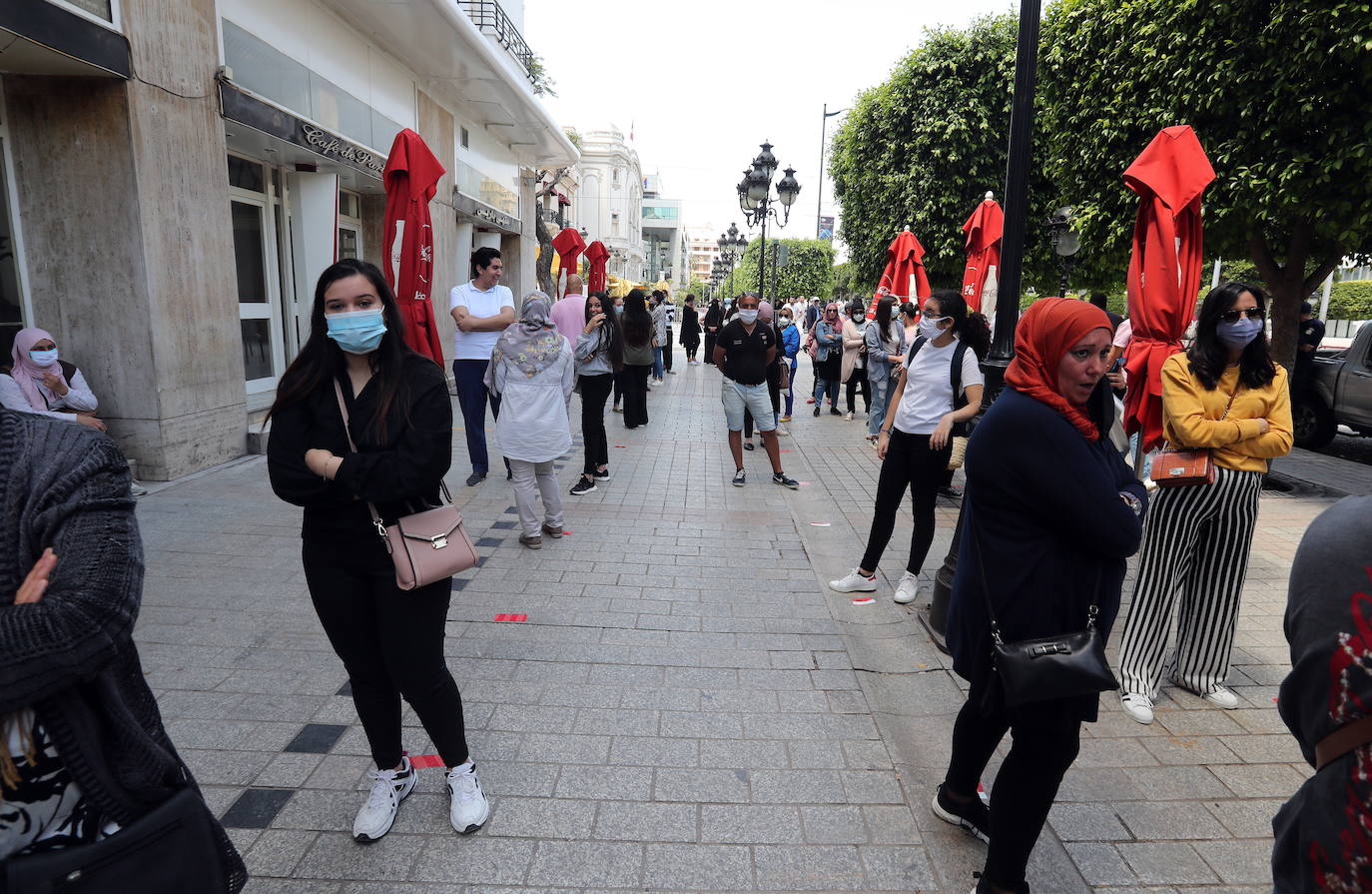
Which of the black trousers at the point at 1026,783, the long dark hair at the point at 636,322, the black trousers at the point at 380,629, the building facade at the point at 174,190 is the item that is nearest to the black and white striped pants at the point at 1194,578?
the black trousers at the point at 1026,783

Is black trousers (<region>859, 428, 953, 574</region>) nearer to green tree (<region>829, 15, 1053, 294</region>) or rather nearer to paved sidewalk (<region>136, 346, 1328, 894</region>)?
paved sidewalk (<region>136, 346, 1328, 894</region>)

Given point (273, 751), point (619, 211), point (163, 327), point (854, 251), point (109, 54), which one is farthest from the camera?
point (619, 211)

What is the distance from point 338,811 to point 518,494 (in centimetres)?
322

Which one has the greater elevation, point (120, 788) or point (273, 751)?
point (120, 788)

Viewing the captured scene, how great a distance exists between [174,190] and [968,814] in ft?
25.7

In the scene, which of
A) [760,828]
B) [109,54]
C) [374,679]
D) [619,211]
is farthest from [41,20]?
[619,211]

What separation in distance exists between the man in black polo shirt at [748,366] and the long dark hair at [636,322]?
6.40ft

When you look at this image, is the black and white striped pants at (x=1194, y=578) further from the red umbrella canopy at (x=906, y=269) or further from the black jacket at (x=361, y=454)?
the red umbrella canopy at (x=906, y=269)

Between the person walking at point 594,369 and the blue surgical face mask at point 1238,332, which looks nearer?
the blue surgical face mask at point 1238,332

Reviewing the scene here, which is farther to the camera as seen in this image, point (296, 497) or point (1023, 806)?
point (296, 497)

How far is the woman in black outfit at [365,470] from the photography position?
96.0 inches

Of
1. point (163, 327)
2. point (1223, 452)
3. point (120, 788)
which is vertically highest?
point (163, 327)

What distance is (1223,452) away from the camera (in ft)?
12.0

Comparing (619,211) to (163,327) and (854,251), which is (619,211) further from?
(163,327)
